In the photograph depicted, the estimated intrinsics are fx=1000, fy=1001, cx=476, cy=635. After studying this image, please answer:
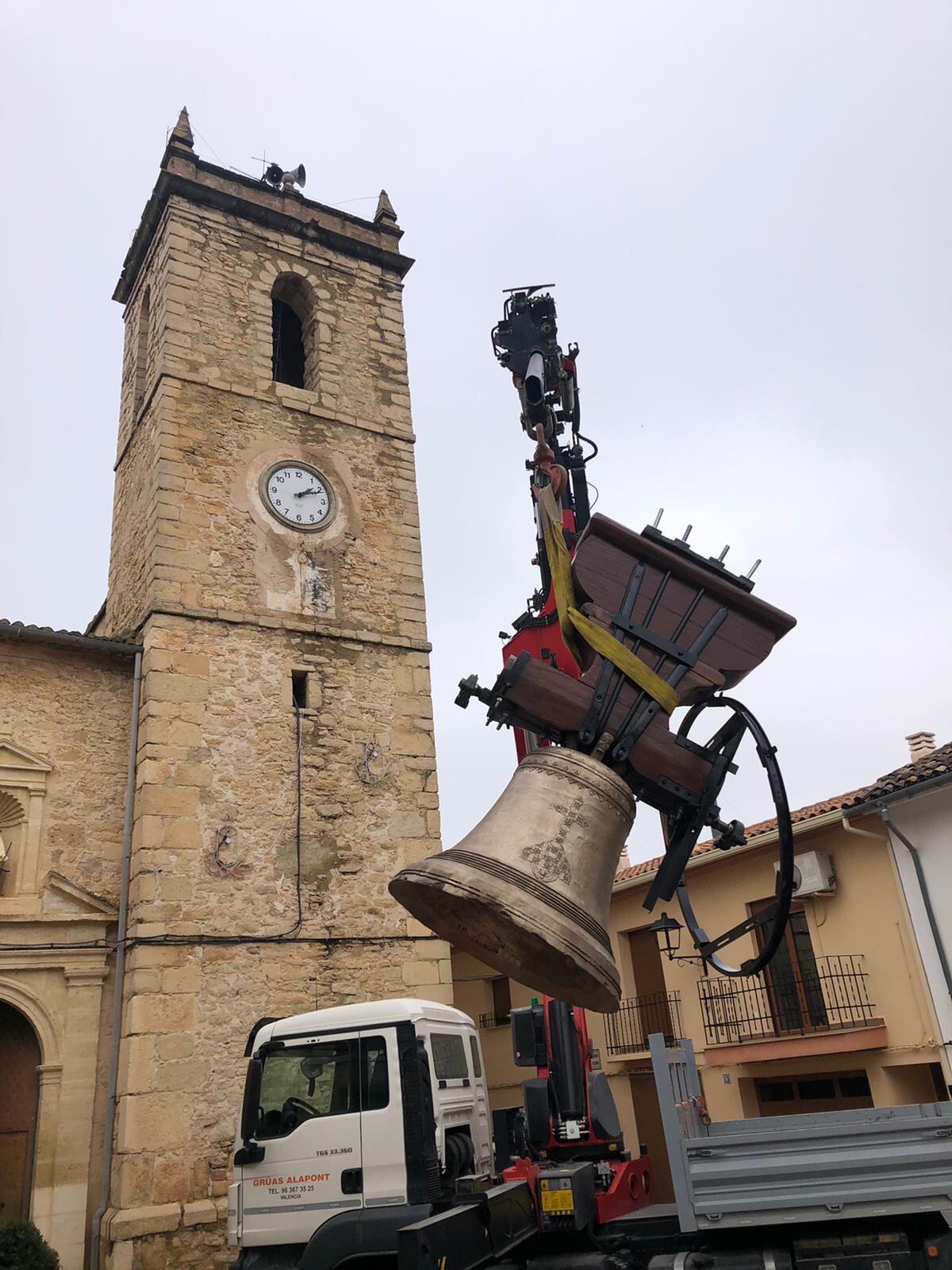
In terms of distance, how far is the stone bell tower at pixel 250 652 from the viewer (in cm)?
955

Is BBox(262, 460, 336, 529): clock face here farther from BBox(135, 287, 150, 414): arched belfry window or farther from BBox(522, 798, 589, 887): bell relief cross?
BBox(522, 798, 589, 887): bell relief cross

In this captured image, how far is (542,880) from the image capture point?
3.07 metres

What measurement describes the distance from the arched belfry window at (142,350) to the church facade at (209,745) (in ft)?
0.16

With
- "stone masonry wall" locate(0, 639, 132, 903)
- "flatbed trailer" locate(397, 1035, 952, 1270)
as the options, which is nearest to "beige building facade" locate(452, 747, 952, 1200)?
"flatbed trailer" locate(397, 1035, 952, 1270)

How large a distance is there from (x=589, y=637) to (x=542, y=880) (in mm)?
910

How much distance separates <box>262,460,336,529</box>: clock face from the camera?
12664 mm

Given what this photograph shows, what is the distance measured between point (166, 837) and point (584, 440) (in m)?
6.07

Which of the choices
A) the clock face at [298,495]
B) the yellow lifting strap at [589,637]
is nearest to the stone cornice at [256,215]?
the clock face at [298,495]

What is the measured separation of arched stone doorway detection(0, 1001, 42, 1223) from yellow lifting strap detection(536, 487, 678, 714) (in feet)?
27.5

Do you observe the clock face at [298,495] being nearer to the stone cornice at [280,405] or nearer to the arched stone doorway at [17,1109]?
the stone cornice at [280,405]

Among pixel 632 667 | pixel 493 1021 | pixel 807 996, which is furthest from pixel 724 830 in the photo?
pixel 493 1021

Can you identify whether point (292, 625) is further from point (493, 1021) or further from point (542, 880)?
point (493, 1021)

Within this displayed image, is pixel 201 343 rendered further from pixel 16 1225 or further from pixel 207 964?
pixel 16 1225

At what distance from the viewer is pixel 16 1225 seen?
858cm
